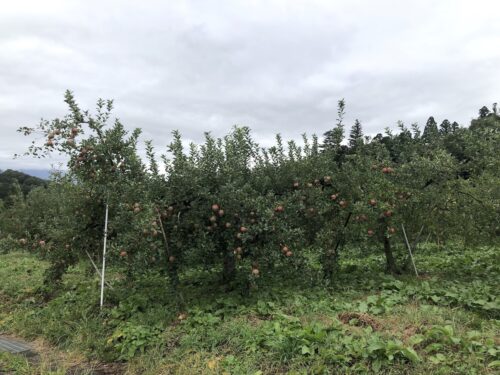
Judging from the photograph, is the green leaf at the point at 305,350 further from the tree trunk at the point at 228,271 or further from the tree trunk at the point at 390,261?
the tree trunk at the point at 390,261

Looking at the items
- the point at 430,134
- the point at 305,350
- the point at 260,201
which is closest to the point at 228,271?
the point at 260,201

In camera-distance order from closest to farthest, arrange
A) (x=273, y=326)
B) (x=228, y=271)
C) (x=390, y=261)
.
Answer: (x=273, y=326)
(x=228, y=271)
(x=390, y=261)

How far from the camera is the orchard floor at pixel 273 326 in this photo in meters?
3.50

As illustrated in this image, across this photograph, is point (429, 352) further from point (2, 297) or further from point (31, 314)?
point (2, 297)

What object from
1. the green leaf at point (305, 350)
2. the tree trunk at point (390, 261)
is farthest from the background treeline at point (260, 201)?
the green leaf at point (305, 350)

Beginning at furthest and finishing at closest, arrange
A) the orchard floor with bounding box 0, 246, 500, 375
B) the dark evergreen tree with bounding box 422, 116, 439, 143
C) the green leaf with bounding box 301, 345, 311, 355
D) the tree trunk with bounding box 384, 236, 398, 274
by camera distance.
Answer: the dark evergreen tree with bounding box 422, 116, 439, 143 → the tree trunk with bounding box 384, 236, 398, 274 → the green leaf with bounding box 301, 345, 311, 355 → the orchard floor with bounding box 0, 246, 500, 375

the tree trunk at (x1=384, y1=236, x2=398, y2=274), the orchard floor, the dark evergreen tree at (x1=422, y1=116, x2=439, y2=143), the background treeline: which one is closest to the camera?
the orchard floor

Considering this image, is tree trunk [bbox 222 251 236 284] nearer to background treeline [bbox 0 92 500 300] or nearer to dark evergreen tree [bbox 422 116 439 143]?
background treeline [bbox 0 92 500 300]

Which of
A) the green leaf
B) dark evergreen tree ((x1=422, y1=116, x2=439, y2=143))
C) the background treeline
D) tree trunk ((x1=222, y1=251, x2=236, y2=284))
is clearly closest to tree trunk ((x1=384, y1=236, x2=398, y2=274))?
the background treeline

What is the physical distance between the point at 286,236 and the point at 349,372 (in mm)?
2093

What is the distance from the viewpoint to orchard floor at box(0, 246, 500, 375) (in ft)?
11.5

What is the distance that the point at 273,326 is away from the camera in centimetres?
429

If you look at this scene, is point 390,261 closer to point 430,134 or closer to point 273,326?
point 430,134

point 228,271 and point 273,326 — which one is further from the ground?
point 228,271
